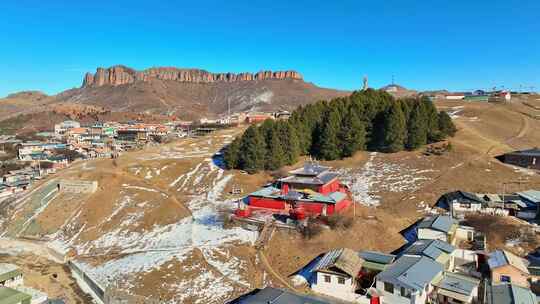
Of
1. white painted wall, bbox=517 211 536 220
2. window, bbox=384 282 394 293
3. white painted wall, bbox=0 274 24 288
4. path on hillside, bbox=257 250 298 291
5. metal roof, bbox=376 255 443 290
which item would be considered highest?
white painted wall, bbox=517 211 536 220

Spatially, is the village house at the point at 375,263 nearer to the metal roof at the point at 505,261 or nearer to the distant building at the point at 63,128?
the metal roof at the point at 505,261

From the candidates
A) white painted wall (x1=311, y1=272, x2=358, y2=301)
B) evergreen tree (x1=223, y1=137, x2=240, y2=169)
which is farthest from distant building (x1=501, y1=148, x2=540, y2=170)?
evergreen tree (x1=223, y1=137, x2=240, y2=169)

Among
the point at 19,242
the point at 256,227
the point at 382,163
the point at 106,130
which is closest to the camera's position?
the point at 256,227

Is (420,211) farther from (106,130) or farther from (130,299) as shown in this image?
(106,130)

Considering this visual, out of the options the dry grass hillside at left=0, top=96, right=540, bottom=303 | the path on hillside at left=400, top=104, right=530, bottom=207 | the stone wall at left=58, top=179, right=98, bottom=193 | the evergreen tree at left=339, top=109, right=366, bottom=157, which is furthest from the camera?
the evergreen tree at left=339, top=109, right=366, bottom=157

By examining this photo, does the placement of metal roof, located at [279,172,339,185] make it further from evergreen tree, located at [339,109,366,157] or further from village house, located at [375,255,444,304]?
village house, located at [375,255,444,304]

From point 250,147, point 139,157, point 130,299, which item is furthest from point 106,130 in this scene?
point 130,299

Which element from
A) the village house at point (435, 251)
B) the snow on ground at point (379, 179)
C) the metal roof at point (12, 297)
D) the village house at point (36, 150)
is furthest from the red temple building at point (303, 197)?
the village house at point (36, 150)
